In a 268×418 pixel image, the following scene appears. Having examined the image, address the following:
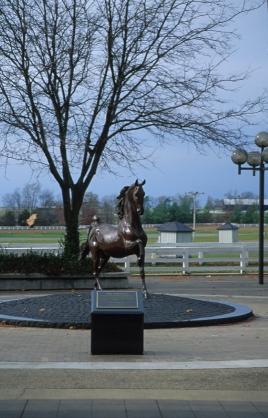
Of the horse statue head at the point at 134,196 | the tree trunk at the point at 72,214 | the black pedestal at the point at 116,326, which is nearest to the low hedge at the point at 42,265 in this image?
the tree trunk at the point at 72,214

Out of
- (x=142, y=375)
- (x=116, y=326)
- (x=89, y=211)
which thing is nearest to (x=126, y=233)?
(x=116, y=326)

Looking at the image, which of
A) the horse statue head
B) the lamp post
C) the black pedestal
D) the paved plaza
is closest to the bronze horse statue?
the horse statue head

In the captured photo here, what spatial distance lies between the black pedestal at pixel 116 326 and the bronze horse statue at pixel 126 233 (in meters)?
5.01

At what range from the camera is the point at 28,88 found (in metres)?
24.7

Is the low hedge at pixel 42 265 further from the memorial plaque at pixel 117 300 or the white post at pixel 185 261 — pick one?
the memorial plaque at pixel 117 300

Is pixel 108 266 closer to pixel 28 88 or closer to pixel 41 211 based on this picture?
pixel 28 88

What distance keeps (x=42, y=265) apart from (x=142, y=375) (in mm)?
15579

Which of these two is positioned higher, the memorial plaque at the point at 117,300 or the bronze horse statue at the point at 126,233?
the bronze horse statue at the point at 126,233

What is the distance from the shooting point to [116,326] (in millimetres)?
10211

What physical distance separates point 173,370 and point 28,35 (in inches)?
712

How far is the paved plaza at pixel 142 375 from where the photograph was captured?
23.3 ft

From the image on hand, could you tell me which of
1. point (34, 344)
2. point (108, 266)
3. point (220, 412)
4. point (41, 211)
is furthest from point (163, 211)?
point (220, 412)

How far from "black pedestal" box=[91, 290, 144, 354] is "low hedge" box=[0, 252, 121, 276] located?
13539 mm

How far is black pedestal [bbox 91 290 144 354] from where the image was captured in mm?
10141
